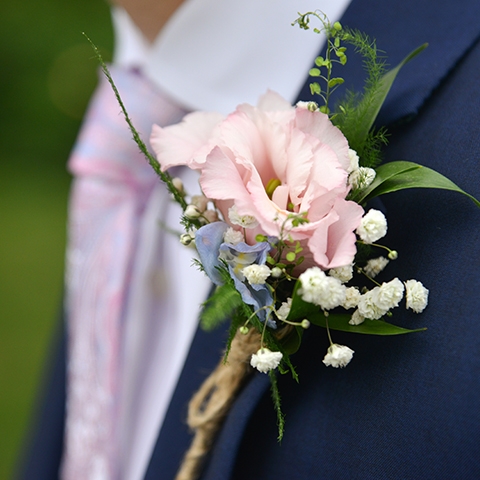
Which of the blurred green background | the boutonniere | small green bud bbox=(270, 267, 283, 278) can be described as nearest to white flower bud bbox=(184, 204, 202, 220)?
the boutonniere

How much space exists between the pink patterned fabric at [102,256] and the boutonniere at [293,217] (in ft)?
1.45

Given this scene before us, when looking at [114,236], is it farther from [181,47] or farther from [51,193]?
[51,193]

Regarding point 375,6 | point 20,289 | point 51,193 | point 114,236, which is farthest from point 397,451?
point 51,193

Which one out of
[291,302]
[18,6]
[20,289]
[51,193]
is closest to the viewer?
[291,302]

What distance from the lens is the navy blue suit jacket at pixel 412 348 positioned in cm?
49

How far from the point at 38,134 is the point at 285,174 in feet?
10.2

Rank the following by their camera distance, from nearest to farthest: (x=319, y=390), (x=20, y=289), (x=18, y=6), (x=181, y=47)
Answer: (x=319, y=390), (x=181, y=47), (x=20, y=289), (x=18, y=6)

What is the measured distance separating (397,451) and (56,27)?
3.52 metres

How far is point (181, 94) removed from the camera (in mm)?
924

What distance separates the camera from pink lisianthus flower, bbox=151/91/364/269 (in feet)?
1.49

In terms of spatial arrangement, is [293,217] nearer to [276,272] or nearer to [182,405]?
[276,272]

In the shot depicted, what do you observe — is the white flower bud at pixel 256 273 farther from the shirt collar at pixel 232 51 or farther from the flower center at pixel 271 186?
the shirt collar at pixel 232 51

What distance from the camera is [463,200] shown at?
0.52m

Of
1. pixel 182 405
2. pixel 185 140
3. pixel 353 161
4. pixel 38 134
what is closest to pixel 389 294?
pixel 353 161
